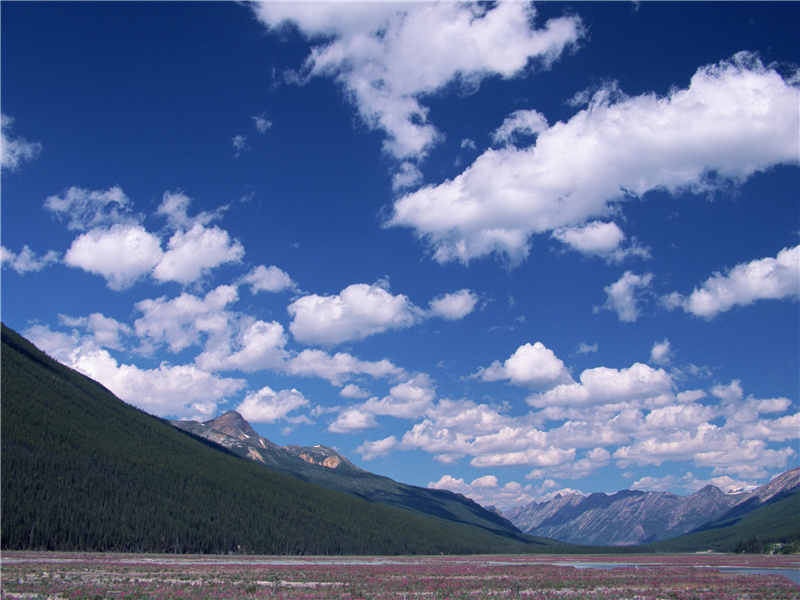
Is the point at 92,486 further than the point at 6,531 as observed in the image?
Yes

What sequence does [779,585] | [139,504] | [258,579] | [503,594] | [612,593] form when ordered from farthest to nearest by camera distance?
[139,504] → [779,585] → [258,579] → [612,593] → [503,594]

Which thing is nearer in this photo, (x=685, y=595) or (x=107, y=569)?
(x=685, y=595)

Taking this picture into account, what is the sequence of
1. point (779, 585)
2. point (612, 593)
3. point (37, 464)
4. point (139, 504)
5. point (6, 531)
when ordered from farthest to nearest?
point (139, 504)
point (37, 464)
point (6, 531)
point (779, 585)
point (612, 593)

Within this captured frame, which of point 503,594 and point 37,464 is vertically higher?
point 37,464

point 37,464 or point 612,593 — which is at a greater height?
point 37,464

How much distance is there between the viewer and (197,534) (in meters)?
183

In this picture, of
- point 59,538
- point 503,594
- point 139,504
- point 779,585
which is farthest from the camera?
point 139,504

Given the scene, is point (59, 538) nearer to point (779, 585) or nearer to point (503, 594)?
point (503, 594)

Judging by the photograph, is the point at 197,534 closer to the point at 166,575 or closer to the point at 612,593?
the point at 166,575

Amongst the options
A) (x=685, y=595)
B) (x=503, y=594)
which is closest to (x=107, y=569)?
(x=503, y=594)

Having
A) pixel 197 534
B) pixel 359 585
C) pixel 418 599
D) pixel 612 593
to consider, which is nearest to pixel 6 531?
pixel 197 534

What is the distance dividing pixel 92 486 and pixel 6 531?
166ft

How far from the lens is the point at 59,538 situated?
462ft

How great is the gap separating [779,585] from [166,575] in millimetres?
78265
